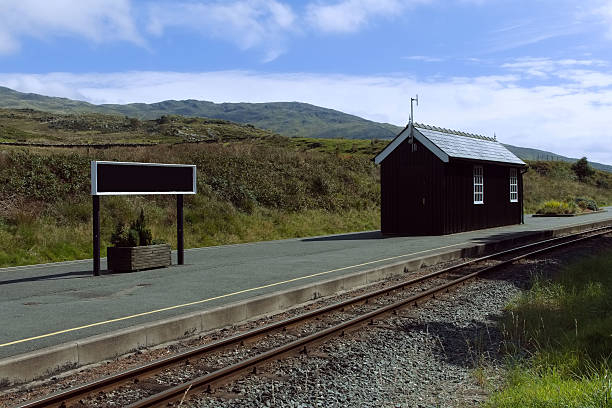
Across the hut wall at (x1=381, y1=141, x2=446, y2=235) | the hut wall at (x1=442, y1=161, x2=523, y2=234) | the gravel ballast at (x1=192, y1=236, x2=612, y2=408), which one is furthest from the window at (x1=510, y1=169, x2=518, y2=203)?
the gravel ballast at (x1=192, y1=236, x2=612, y2=408)

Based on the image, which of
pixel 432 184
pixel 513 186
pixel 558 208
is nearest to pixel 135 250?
pixel 432 184

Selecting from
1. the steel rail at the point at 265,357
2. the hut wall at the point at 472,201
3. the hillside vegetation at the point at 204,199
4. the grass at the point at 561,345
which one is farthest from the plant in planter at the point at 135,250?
the hut wall at the point at 472,201

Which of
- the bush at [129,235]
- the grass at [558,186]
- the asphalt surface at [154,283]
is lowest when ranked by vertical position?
the asphalt surface at [154,283]

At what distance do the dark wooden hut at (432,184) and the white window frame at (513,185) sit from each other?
312 centimetres

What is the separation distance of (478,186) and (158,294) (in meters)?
18.4

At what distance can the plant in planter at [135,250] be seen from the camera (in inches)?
538

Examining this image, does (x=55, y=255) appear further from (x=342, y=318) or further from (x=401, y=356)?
(x=401, y=356)

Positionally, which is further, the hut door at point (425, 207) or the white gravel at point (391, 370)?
the hut door at point (425, 207)

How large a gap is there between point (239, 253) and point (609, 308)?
1089 cm

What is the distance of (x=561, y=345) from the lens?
6.79 m

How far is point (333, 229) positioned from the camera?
2648 cm

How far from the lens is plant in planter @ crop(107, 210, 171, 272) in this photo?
44.8 ft

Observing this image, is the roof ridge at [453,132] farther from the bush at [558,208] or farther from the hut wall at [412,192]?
the bush at [558,208]

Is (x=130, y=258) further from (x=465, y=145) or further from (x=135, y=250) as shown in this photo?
(x=465, y=145)
